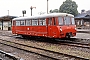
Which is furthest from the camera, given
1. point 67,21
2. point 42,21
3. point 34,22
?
point 34,22

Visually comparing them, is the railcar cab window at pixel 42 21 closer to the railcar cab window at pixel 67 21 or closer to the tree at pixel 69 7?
the railcar cab window at pixel 67 21

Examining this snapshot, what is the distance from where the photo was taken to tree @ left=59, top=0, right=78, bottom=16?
74062mm

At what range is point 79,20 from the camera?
6047 cm

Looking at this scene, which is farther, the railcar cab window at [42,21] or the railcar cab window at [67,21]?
the railcar cab window at [42,21]

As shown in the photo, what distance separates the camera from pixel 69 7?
248ft

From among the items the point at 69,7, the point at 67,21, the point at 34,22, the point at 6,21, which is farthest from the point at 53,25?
the point at 69,7

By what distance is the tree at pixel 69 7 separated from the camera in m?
74.1

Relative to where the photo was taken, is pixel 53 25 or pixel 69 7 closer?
pixel 53 25

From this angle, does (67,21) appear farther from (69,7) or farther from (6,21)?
(69,7)

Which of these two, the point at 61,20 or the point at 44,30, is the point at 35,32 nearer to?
the point at 44,30

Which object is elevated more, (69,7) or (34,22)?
(69,7)

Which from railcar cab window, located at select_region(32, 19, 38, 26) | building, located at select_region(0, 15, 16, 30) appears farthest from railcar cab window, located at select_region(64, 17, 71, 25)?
building, located at select_region(0, 15, 16, 30)

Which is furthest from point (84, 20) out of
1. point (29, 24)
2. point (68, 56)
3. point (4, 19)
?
point (68, 56)

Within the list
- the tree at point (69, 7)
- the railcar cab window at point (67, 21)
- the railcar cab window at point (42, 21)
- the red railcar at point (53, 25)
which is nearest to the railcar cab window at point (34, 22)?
the red railcar at point (53, 25)
